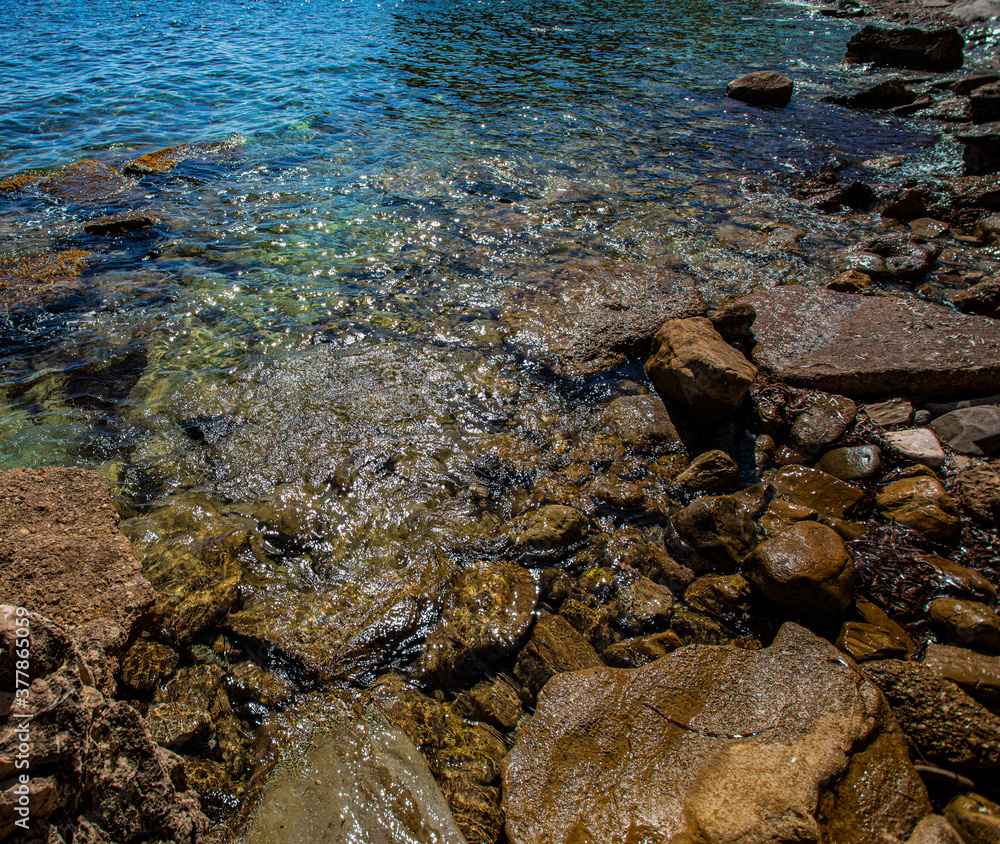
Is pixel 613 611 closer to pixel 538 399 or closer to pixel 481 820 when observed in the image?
pixel 481 820

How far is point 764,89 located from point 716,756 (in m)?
17.6

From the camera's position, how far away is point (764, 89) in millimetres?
14555

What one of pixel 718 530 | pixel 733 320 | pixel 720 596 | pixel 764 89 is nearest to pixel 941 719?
pixel 720 596

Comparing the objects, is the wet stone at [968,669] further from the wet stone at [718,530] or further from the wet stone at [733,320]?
the wet stone at [733,320]

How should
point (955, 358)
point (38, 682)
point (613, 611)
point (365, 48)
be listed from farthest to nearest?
1. point (365, 48)
2. point (955, 358)
3. point (613, 611)
4. point (38, 682)

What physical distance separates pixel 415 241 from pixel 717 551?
6711mm

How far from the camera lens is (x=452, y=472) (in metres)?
4.96

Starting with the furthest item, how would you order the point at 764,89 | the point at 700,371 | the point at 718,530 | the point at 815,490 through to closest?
1. the point at 764,89
2. the point at 700,371
3. the point at 815,490
4. the point at 718,530

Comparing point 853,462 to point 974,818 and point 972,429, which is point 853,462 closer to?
point 972,429

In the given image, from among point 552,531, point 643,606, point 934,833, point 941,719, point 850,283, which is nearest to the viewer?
point 934,833

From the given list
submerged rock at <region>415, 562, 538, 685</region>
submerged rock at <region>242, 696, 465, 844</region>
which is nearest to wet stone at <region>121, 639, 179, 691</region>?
submerged rock at <region>242, 696, 465, 844</region>

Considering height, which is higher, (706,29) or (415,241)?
(706,29)

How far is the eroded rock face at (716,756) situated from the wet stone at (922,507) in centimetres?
175

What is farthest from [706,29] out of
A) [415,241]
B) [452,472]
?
[452,472]
